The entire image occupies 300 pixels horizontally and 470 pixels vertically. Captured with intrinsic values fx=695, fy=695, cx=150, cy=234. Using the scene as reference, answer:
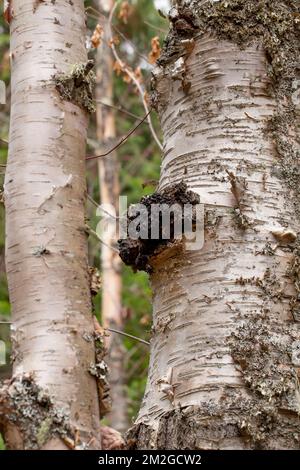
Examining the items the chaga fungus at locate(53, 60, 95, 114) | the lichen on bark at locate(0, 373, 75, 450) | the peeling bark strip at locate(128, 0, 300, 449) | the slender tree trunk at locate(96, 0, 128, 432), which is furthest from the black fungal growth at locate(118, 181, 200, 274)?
the slender tree trunk at locate(96, 0, 128, 432)

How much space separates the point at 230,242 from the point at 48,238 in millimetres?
460

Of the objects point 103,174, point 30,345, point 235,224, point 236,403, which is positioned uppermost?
point 103,174

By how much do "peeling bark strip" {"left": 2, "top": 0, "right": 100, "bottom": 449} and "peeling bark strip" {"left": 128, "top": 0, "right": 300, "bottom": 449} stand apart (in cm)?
23

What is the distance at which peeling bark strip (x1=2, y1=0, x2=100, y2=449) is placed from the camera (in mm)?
1514

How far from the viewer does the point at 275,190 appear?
1846 millimetres

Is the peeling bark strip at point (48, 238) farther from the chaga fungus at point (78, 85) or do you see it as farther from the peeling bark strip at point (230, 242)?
the peeling bark strip at point (230, 242)

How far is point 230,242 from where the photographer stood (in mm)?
1771

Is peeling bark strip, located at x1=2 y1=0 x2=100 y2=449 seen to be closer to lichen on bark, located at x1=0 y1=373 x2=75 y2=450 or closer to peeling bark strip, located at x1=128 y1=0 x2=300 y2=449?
lichen on bark, located at x1=0 y1=373 x2=75 y2=450

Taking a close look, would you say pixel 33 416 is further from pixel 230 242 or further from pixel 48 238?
pixel 230 242

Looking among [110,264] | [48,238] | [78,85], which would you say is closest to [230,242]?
[48,238]

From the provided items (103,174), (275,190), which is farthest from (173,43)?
(103,174)

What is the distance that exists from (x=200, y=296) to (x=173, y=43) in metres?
0.79

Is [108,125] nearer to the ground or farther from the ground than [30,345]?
farther from the ground
